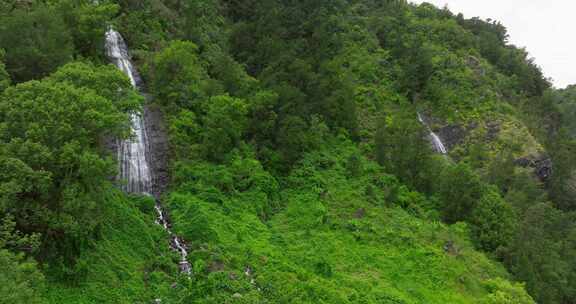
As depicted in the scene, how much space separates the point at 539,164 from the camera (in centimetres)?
4181

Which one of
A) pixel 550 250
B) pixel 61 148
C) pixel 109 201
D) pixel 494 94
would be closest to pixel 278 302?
pixel 109 201

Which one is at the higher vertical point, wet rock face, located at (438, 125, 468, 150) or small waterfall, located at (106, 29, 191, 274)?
wet rock face, located at (438, 125, 468, 150)

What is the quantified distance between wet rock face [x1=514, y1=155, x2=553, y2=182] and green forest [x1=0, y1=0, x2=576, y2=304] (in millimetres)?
154

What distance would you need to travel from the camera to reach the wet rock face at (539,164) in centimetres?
4119

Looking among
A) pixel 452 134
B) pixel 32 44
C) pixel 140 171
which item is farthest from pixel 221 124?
pixel 452 134

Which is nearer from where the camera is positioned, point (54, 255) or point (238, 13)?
point (54, 255)

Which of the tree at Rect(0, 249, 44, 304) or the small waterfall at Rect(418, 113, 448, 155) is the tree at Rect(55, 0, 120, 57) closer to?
the tree at Rect(0, 249, 44, 304)

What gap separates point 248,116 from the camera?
101ft

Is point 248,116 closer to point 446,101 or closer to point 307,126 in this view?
point 307,126

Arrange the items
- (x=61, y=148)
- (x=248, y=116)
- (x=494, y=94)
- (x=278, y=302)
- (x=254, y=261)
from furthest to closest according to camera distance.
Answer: (x=494, y=94) < (x=248, y=116) < (x=254, y=261) < (x=278, y=302) < (x=61, y=148)

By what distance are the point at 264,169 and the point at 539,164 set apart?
974 inches

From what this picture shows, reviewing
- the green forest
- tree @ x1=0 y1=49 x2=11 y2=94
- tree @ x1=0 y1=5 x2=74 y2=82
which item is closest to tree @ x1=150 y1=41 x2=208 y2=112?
the green forest

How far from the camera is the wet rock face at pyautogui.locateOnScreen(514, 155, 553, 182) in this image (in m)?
41.2

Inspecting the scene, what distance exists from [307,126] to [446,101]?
1894 cm
